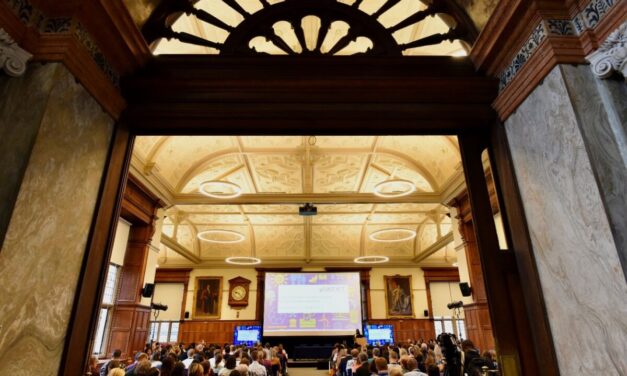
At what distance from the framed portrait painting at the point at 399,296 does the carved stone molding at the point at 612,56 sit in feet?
44.7

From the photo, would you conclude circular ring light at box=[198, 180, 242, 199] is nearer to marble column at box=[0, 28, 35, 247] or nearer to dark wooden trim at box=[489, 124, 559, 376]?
marble column at box=[0, 28, 35, 247]

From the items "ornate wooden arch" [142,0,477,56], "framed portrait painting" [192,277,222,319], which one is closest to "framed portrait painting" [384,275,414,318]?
"framed portrait painting" [192,277,222,319]

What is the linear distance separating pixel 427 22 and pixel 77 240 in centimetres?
495

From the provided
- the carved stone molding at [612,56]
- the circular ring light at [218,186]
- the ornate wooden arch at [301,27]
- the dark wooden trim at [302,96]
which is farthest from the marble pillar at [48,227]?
the circular ring light at [218,186]

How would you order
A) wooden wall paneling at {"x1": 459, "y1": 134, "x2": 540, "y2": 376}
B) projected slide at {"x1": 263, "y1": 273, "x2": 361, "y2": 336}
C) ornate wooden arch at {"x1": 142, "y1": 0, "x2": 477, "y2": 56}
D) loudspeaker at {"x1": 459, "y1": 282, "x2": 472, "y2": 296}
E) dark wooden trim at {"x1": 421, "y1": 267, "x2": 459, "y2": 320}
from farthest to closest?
1. dark wooden trim at {"x1": 421, "y1": 267, "x2": 459, "y2": 320}
2. projected slide at {"x1": 263, "y1": 273, "x2": 361, "y2": 336}
3. loudspeaker at {"x1": 459, "y1": 282, "x2": 472, "y2": 296}
4. ornate wooden arch at {"x1": 142, "y1": 0, "x2": 477, "y2": 56}
5. wooden wall paneling at {"x1": 459, "y1": 134, "x2": 540, "y2": 376}

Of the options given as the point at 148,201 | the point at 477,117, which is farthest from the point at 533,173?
the point at 148,201

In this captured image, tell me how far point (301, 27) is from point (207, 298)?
13569 mm

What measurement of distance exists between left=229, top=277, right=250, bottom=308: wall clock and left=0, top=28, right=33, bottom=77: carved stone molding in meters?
13.5

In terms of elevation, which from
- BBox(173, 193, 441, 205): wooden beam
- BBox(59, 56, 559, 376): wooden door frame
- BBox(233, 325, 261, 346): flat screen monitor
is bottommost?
BBox(233, 325, 261, 346): flat screen monitor

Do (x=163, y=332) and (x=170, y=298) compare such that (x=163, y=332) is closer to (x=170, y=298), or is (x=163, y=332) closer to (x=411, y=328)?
(x=170, y=298)

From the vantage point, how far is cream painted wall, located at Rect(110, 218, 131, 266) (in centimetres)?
700

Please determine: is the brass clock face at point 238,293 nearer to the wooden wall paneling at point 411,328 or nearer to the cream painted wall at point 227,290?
the cream painted wall at point 227,290

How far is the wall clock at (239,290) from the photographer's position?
14430 mm

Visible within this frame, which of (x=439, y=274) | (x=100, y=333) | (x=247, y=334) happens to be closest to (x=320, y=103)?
(x=100, y=333)
